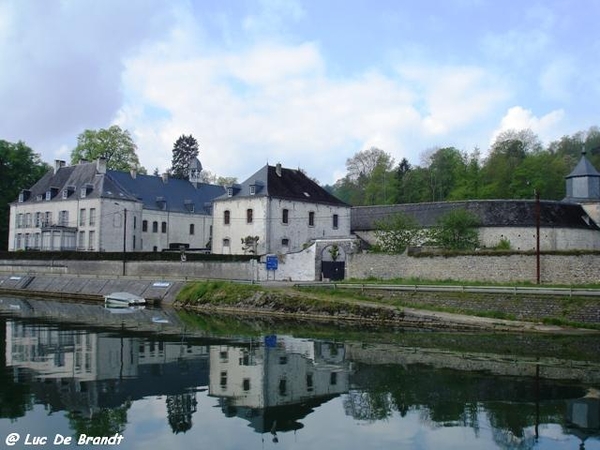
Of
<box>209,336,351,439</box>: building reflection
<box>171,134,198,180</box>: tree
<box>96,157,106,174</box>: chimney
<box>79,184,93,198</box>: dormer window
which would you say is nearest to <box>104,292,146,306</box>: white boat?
<box>209,336,351,439</box>: building reflection

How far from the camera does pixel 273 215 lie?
41.0m

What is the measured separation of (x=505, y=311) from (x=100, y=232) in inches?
1312

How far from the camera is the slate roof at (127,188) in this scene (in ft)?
163

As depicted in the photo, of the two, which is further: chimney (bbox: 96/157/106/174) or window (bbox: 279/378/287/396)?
chimney (bbox: 96/157/106/174)

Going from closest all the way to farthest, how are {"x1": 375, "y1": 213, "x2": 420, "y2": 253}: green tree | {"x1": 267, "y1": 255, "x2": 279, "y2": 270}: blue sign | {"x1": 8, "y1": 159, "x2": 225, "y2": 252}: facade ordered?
{"x1": 267, "y1": 255, "x2": 279, "y2": 270}: blue sign → {"x1": 375, "y1": 213, "x2": 420, "y2": 253}: green tree → {"x1": 8, "y1": 159, "x2": 225, "y2": 252}: facade

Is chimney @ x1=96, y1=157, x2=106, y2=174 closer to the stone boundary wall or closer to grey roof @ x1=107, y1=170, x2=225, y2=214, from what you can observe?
grey roof @ x1=107, y1=170, x2=225, y2=214

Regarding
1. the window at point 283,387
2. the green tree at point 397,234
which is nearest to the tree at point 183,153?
the green tree at point 397,234

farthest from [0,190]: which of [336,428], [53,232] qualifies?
[336,428]

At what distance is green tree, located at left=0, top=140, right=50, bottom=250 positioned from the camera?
56781mm

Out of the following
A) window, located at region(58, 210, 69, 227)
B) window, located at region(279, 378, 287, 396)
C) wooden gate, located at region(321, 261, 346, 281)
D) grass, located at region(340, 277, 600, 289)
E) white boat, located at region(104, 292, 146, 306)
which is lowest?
window, located at region(279, 378, 287, 396)

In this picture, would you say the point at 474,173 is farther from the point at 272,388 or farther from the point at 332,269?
the point at 272,388

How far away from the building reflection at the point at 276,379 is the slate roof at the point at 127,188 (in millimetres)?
32565

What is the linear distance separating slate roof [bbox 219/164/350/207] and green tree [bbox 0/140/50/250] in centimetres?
2491

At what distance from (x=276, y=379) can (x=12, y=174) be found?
164 ft
